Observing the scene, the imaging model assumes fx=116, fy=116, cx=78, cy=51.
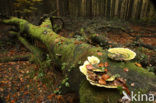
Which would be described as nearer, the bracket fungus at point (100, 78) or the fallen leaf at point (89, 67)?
the bracket fungus at point (100, 78)

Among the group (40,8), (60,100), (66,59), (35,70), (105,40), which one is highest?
(40,8)

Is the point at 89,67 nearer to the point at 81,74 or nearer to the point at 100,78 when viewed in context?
the point at 100,78

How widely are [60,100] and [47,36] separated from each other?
2017 mm

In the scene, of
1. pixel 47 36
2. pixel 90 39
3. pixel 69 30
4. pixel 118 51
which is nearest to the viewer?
pixel 118 51

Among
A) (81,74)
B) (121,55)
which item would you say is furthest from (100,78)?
(121,55)

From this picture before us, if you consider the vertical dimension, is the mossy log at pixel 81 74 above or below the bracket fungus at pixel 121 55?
below

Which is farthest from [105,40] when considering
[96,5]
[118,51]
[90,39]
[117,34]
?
[96,5]

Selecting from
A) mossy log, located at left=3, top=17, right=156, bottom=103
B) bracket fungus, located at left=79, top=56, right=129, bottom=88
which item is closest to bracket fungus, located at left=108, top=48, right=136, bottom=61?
mossy log, located at left=3, top=17, right=156, bottom=103

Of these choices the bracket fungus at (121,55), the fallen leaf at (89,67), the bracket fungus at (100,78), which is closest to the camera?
Answer: the bracket fungus at (100,78)

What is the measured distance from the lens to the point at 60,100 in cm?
285

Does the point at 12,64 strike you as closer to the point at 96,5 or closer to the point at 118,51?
the point at 118,51

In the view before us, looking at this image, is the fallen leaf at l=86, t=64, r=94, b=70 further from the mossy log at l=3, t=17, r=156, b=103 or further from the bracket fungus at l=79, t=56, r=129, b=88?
the mossy log at l=3, t=17, r=156, b=103

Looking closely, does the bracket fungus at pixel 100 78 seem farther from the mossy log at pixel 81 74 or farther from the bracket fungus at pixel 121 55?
the bracket fungus at pixel 121 55

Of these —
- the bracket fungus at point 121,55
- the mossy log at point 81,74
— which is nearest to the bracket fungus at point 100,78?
the mossy log at point 81,74
